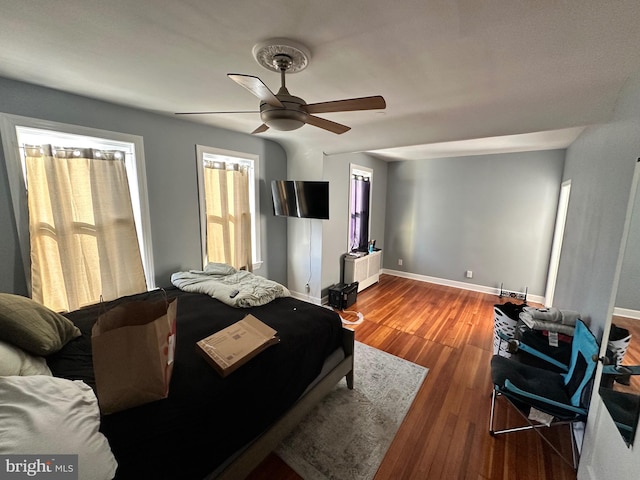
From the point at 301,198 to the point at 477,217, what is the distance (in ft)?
10.7

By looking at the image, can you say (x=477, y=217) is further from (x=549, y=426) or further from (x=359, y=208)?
(x=549, y=426)

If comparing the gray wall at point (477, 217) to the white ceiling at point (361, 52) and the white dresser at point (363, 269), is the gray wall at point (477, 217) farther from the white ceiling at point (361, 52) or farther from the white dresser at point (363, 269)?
the white ceiling at point (361, 52)

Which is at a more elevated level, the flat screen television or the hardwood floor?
the flat screen television

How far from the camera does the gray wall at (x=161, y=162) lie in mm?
1955

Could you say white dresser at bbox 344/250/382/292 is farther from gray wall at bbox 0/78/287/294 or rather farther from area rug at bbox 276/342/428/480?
area rug at bbox 276/342/428/480

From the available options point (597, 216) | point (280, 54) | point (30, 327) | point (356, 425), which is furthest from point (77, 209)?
point (597, 216)

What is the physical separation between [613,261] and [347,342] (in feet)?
6.07

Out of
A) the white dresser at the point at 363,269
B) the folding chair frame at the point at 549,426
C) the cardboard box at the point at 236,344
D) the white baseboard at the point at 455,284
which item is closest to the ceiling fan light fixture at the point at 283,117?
the cardboard box at the point at 236,344

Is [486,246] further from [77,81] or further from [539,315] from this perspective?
[77,81]

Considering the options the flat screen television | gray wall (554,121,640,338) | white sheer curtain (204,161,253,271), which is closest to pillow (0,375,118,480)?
white sheer curtain (204,161,253,271)

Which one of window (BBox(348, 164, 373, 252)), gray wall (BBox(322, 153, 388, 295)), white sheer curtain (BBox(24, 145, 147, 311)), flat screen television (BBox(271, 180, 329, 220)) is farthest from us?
window (BBox(348, 164, 373, 252))

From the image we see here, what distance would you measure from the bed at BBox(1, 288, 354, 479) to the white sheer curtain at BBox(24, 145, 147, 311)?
1.07ft

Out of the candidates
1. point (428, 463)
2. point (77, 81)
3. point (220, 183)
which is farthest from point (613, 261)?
point (77, 81)

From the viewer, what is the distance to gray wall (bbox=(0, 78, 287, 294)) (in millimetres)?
1955
